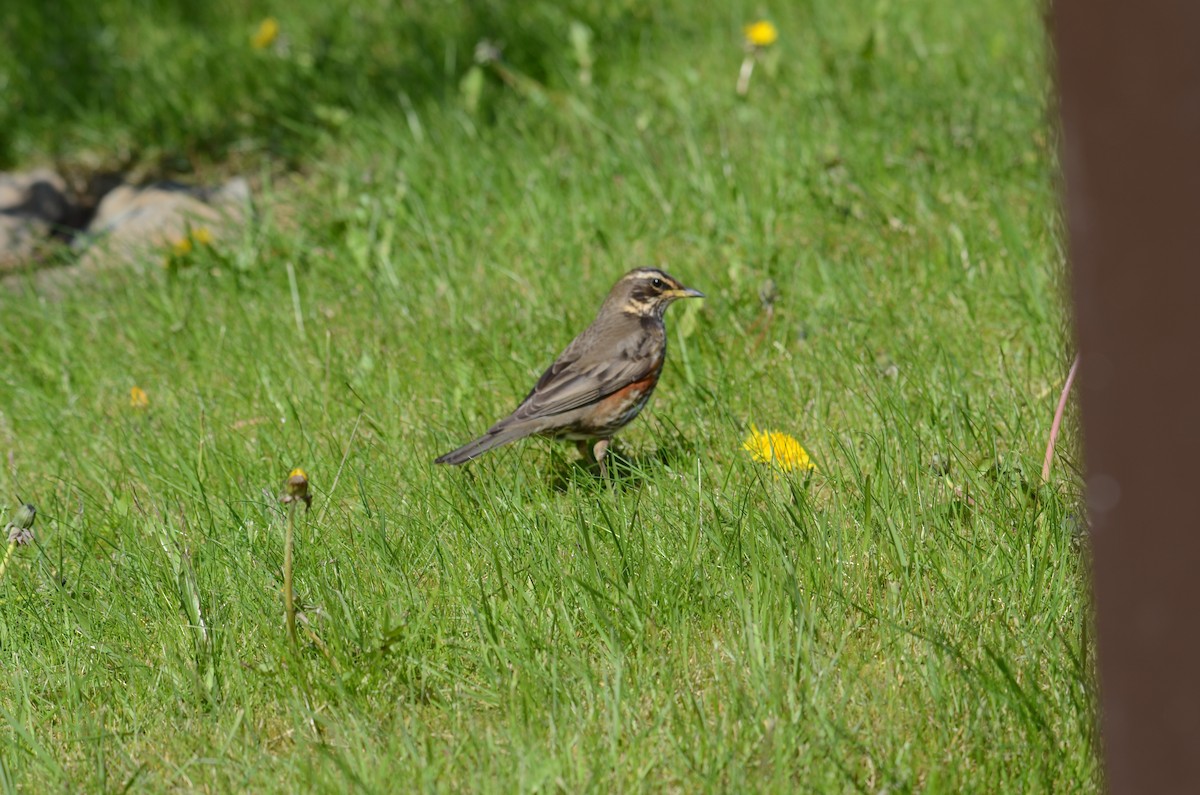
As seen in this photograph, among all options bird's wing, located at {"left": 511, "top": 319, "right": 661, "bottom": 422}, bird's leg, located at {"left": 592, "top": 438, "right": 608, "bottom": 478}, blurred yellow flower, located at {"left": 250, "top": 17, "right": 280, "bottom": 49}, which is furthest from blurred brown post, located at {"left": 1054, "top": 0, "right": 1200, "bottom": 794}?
blurred yellow flower, located at {"left": 250, "top": 17, "right": 280, "bottom": 49}

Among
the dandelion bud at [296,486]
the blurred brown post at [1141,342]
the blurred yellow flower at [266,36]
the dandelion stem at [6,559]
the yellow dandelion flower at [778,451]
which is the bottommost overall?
the dandelion stem at [6,559]

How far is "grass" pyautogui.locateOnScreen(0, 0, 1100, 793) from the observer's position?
11.1 feet

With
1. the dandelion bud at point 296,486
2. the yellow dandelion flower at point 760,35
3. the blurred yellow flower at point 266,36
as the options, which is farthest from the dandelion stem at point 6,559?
the blurred yellow flower at point 266,36

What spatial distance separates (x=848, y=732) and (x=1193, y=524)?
1.54 metres

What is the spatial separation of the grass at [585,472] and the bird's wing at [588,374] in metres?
0.22

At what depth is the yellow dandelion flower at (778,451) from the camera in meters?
4.48

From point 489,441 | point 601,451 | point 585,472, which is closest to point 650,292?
point 601,451

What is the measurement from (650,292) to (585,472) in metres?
1.01

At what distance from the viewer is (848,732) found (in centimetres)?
322

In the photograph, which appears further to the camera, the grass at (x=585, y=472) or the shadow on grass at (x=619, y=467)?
the shadow on grass at (x=619, y=467)

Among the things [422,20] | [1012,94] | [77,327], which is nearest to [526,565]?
[77,327]

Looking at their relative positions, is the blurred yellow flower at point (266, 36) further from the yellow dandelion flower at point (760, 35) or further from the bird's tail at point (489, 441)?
the bird's tail at point (489, 441)

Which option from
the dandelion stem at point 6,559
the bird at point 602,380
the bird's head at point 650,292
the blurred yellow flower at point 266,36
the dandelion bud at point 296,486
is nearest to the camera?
the dandelion bud at point 296,486

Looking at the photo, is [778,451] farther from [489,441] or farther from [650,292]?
[650,292]
